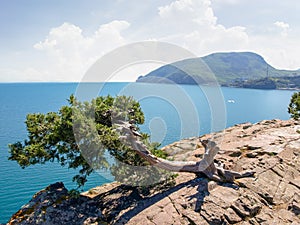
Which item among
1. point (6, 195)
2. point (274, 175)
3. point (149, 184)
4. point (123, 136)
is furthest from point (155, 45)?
point (6, 195)

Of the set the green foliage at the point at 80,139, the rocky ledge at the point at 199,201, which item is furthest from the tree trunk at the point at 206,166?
the green foliage at the point at 80,139

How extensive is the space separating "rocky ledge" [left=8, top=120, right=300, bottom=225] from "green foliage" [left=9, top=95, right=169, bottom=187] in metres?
2.77

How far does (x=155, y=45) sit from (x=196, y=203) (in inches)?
602

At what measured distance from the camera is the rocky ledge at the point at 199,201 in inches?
740

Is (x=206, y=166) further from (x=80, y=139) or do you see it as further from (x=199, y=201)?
(x=80, y=139)

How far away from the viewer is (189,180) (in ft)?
76.3

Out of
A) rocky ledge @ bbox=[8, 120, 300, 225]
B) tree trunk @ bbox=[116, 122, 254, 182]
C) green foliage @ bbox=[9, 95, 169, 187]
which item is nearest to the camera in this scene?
rocky ledge @ bbox=[8, 120, 300, 225]

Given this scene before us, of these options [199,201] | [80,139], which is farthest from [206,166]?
[80,139]

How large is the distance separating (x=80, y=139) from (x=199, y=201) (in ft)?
36.5

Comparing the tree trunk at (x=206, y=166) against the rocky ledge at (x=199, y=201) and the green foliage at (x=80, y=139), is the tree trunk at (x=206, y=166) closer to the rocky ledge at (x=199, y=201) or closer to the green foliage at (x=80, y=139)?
the rocky ledge at (x=199, y=201)

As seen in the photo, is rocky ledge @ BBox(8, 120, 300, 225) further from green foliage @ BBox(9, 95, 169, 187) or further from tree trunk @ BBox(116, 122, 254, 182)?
green foliage @ BBox(9, 95, 169, 187)

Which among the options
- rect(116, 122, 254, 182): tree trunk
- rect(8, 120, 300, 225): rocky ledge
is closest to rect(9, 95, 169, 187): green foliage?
rect(116, 122, 254, 182): tree trunk

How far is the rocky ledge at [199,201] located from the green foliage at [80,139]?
9.10 ft

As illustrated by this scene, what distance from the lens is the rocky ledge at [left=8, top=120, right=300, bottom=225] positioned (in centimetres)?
1880
